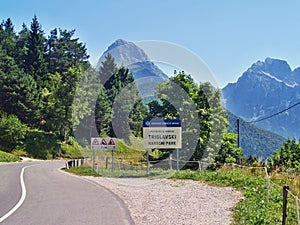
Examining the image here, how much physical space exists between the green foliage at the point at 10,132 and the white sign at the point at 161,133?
3498cm

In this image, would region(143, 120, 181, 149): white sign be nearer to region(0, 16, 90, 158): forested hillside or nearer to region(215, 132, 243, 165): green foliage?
region(215, 132, 243, 165): green foliage

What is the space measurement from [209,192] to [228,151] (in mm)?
25190

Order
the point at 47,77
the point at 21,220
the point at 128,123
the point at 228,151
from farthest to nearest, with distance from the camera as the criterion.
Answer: the point at 47,77 < the point at 228,151 < the point at 128,123 < the point at 21,220

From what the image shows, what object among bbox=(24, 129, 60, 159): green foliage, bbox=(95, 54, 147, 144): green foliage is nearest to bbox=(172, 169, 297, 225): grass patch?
bbox=(95, 54, 147, 144): green foliage

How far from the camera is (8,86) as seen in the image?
59688 mm

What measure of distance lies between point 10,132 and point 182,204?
47.5 metres

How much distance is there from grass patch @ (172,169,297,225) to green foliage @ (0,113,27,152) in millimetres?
41832

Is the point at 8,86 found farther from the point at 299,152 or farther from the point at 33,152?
the point at 299,152

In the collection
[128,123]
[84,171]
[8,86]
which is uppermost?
[8,86]

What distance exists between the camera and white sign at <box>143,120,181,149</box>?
2666 centimetres

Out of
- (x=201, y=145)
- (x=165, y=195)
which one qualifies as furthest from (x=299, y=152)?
(x=165, y=195)

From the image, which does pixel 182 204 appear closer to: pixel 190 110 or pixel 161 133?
pixel 161 133

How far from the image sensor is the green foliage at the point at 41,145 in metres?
59.1

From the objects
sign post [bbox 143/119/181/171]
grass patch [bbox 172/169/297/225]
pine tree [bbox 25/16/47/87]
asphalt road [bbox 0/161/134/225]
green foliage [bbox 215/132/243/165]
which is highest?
pine tree [bbox 25/16/47/87]
